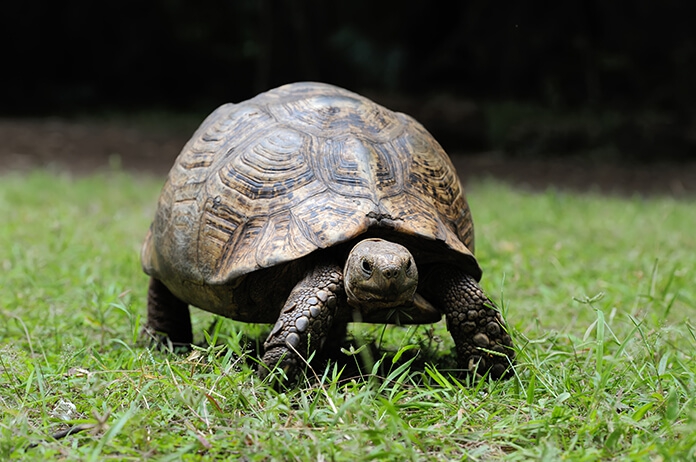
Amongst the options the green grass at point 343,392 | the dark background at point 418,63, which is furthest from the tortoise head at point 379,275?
the dark background at point 418,63

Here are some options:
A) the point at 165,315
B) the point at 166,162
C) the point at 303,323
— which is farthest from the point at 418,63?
the point at 303,323

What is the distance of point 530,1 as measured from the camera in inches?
480

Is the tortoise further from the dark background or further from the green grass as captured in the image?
the dark background

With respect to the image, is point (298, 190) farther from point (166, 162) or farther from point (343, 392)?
point (166, 162)

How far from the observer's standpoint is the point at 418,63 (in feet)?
53.0

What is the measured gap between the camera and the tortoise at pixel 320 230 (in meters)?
2.32

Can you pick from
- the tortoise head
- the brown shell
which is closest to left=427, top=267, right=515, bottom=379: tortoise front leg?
the brown shell

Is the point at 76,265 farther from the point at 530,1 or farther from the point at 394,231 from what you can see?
the point at 530,1

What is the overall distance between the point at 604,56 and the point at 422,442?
1247cm

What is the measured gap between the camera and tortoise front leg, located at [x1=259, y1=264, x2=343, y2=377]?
7.49 feet

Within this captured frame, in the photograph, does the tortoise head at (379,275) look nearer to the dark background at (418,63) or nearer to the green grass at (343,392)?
the green grass at (343,392)

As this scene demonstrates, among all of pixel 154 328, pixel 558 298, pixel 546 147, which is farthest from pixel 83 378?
pixel 546 147

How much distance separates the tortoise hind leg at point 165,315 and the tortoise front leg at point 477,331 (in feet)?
3.74

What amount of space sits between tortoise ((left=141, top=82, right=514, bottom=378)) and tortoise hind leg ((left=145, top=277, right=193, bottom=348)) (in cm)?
20
